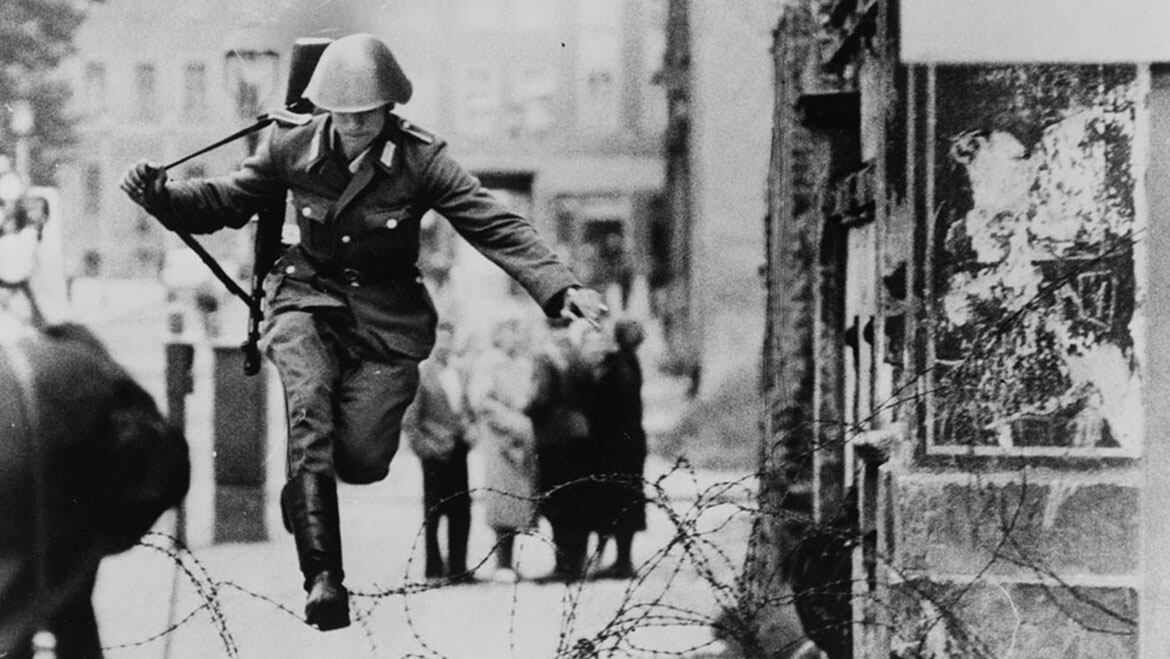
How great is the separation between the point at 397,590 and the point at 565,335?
1.17 meters

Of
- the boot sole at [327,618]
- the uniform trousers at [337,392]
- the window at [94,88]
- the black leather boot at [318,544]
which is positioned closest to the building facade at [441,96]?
the window at [94,88]

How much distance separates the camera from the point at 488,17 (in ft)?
19.7

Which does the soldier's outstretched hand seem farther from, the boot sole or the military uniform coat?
the boot sole

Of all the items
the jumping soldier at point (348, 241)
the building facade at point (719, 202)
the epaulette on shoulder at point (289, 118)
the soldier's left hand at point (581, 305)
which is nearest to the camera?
the soldier's left hand at point (581, 305)

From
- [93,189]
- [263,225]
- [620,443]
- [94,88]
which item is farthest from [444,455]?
[94,88]

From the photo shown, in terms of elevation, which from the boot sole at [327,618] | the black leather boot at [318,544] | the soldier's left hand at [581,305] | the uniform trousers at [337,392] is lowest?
the boot sole at [327,618]

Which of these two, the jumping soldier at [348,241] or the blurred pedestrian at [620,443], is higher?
the jumping soldier at [348,241]

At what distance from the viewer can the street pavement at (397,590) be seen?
587 centimetres

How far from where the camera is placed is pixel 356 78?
563 cm

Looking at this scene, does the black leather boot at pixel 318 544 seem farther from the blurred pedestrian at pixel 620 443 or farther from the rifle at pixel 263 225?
the blurred pedestrian at pixel 620 443

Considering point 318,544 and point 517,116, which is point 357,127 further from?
point 318,544

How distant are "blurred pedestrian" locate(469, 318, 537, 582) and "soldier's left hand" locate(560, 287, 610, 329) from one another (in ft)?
1.68

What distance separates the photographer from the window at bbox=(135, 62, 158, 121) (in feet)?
19.3

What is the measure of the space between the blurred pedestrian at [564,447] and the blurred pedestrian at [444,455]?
11.7 inches
